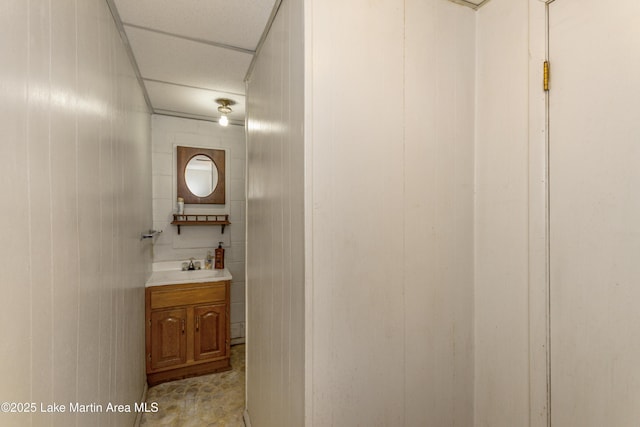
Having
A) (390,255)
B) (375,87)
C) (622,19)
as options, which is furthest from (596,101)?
(390,255)

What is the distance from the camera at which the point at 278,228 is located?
1340 millimetres

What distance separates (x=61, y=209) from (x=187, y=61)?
4.86 ft

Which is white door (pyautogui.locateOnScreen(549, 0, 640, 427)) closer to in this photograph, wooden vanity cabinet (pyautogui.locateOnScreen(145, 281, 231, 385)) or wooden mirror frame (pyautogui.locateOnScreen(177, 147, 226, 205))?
wooden vanity cabinet (pyautogui.locateOnScreen(145, 281, 231, 385))

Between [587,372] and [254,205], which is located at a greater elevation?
[254,205]

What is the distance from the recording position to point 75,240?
0.92 m

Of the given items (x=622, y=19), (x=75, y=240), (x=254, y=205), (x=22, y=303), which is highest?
(x=622, y=19)

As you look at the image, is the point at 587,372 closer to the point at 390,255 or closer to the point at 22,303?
the point at 390,255

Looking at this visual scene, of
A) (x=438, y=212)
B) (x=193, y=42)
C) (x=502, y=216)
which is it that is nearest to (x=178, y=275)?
(x=193, y=42)

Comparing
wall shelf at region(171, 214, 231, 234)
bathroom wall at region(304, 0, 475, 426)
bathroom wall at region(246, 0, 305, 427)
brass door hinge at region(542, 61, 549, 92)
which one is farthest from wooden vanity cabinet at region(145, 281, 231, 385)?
brass door hinge at region(542, 61, 549, 92)

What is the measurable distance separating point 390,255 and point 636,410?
854mm

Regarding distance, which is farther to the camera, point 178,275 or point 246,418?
point 178,275

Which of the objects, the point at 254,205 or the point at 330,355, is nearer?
the point at 330,355

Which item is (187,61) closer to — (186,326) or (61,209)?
(61,209)

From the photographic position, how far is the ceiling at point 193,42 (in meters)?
1.39
